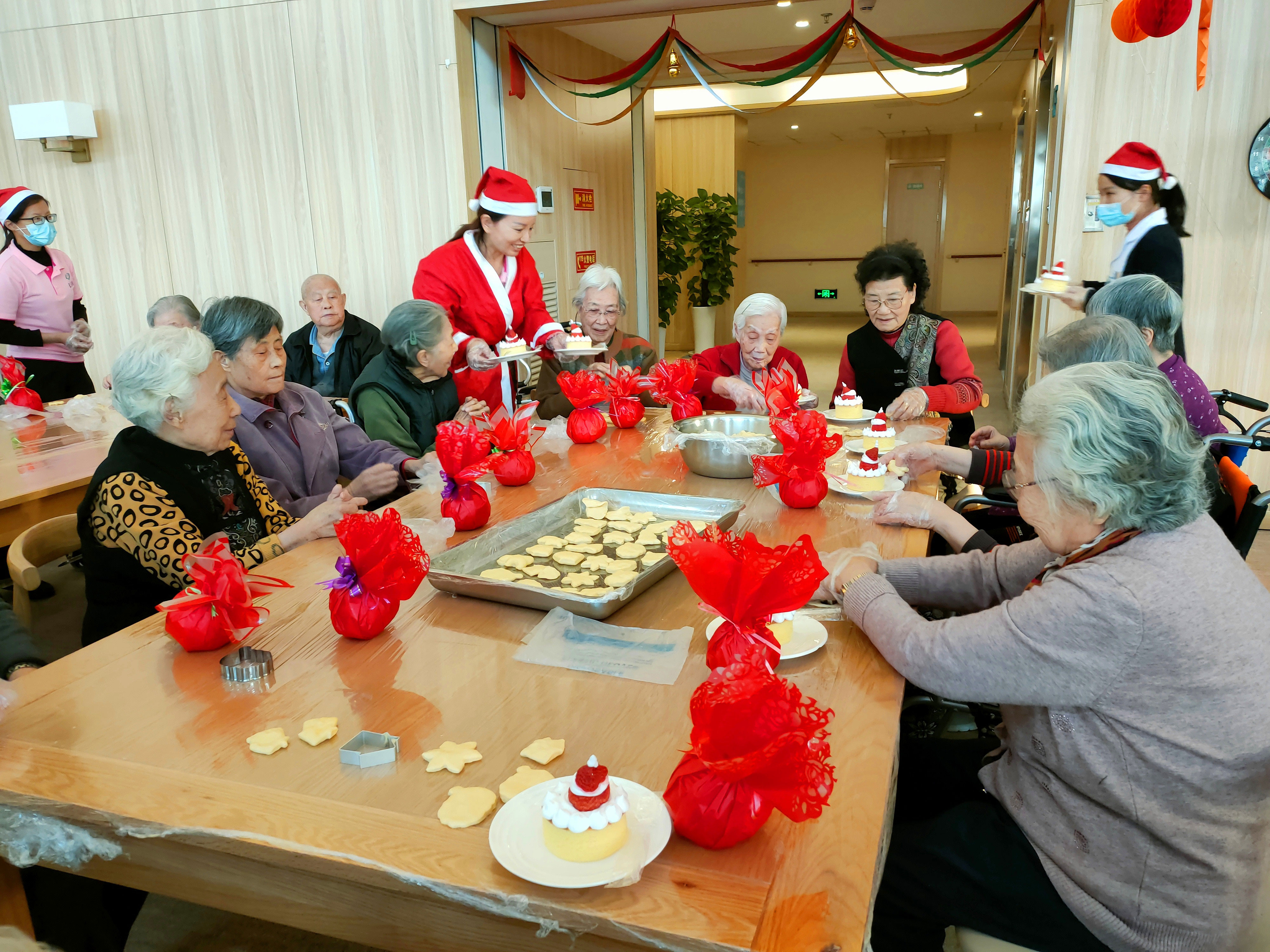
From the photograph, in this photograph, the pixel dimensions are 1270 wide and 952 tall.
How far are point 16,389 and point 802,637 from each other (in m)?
3.68

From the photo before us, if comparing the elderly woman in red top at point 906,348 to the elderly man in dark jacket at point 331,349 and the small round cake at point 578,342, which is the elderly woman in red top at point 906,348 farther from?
the elderly man in dark jacket at point 331,349

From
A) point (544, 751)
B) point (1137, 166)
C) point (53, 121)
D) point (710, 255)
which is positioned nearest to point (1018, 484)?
point (544, 751)

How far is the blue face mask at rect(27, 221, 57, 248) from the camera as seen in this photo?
4129 millimetres

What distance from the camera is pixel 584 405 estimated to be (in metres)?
2.88

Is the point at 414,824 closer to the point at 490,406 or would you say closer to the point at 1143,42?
the point at 490,406

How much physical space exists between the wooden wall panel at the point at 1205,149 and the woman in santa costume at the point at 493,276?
2.59m

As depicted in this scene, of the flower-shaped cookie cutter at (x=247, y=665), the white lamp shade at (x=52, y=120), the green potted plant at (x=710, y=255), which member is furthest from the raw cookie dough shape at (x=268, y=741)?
the green potted plant at (x=710, y=255)

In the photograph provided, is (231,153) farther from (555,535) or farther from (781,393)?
(555,535)

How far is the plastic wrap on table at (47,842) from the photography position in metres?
1.04

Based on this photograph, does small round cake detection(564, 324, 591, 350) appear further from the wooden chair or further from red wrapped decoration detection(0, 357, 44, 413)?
red wrapped decoration detection(0, 357, 44, 413)

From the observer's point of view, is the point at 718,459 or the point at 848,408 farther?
the point at 848,408

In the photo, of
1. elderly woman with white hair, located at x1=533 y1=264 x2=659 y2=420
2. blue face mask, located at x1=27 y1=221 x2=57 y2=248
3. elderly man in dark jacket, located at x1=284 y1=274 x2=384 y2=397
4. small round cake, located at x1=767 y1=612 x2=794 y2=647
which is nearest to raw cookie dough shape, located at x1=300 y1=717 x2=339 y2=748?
small round cake, located at x1=767 y1=612 x2=794 y2=647

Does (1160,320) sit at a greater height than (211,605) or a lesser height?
greater

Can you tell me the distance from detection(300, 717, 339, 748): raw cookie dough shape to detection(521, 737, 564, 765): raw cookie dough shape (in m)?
0.26
